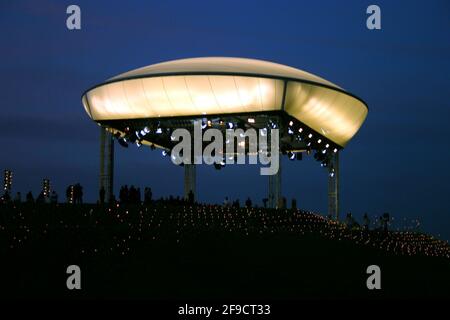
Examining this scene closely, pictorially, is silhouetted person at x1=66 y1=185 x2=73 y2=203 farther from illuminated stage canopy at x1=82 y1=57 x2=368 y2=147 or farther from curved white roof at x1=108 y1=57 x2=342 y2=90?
curved white roof at x1=108 y1=57 x2=342 y2=90

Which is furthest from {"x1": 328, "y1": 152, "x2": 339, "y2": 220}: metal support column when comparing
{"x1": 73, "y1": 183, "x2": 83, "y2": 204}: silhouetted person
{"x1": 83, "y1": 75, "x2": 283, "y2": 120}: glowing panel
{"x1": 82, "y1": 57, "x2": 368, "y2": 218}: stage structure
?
{"x1": 73, "y1": 183, "x2": 83, "y2": 204}: silhouetted person

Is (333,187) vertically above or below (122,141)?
below

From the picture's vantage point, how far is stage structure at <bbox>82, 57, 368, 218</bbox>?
94.1 ft

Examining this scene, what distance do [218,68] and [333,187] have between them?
470 inches

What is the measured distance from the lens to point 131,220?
24312mm

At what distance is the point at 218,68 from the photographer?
95.8 ft

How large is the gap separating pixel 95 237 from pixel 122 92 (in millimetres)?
10320

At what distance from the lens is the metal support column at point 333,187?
38.0 meters

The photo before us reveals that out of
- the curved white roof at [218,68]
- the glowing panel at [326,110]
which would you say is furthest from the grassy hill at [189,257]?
the curved white roof at [218,68]

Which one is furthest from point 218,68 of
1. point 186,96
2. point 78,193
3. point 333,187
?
point 333,187

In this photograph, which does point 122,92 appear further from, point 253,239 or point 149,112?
point 253,239

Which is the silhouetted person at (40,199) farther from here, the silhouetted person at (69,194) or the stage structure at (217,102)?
the stage structure at (217,102)

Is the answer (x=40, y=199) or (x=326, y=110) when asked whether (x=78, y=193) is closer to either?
(x=40, y=199)
